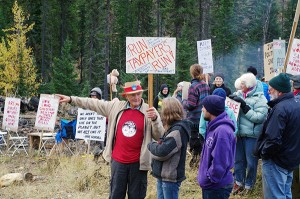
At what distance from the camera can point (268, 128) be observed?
14.0 ft

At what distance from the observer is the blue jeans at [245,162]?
593 centimetres

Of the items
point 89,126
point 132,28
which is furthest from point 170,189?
point 132,28

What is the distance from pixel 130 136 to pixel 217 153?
120 centimetres

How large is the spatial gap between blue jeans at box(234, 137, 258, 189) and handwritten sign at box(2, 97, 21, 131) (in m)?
6.87

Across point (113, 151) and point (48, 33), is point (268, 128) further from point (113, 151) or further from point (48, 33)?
point (48, 33)

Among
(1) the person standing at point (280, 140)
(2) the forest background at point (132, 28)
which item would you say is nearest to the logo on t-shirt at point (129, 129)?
(1) the person standing at point (280, 140)

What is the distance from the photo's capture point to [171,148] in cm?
419

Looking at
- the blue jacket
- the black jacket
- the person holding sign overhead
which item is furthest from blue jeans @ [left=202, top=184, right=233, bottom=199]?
the blue jacket

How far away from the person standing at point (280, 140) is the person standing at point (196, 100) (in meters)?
2.41

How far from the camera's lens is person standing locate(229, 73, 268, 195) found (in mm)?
5781

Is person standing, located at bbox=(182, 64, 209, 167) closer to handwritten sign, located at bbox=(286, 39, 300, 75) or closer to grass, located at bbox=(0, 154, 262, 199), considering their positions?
grass, located at bbox=(0, 154, 262, 199)

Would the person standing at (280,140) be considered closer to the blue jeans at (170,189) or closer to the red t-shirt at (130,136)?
the blue jeans at (170,189)

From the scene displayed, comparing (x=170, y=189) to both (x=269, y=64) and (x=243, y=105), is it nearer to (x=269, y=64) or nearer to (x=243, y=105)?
(x=243, y=105)

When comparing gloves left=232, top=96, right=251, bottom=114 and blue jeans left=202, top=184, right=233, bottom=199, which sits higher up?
gloves left=232, top=96, right=251, bottom=114
